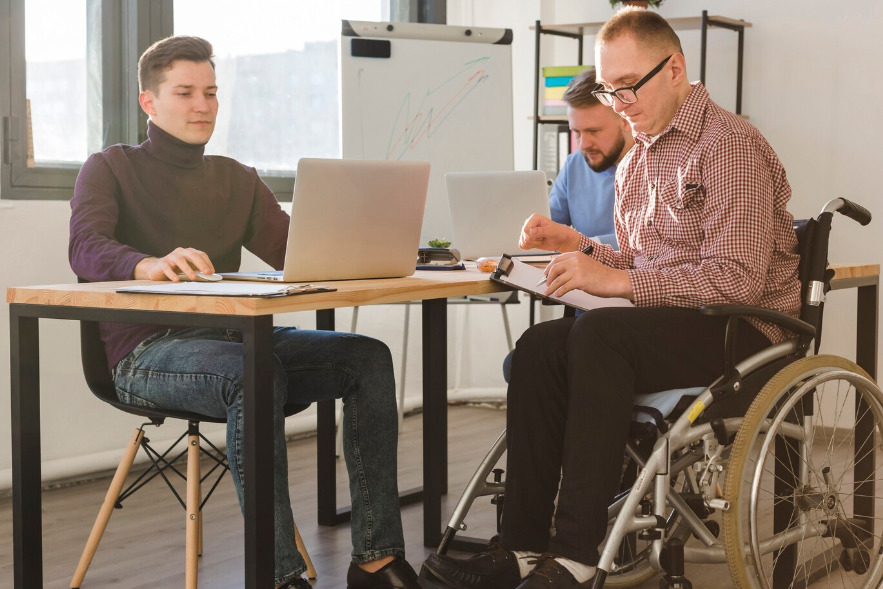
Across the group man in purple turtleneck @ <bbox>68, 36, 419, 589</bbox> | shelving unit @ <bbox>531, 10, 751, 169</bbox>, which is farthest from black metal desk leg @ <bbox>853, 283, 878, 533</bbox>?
shelving unit @ <bbox>531, 10, 751, 169</bbox>

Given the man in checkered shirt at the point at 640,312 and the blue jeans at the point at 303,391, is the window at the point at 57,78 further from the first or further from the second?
the man in checkered shirt at the point at 640,312

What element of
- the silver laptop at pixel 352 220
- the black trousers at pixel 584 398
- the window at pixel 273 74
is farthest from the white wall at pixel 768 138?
the black trousers at pixel 584 398

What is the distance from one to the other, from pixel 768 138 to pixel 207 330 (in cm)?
247

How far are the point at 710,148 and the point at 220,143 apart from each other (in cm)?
219

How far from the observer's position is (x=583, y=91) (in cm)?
271

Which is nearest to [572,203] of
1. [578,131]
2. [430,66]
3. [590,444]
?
[578,131]

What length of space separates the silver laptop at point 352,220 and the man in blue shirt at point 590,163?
107 centimetres

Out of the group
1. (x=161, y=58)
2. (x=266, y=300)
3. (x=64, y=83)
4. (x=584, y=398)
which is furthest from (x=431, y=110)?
(x=266, y=300)

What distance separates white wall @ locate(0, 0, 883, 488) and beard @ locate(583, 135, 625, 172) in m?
1.07

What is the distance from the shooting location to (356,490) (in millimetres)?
1869

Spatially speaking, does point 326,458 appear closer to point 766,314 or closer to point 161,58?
point 161,58

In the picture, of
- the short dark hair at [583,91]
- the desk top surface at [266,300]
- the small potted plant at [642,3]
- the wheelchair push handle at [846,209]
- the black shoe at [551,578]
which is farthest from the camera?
the small potted plant at [642,3]

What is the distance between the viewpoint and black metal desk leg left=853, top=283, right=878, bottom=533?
2016 mm

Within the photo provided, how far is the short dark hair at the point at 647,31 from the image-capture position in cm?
180
